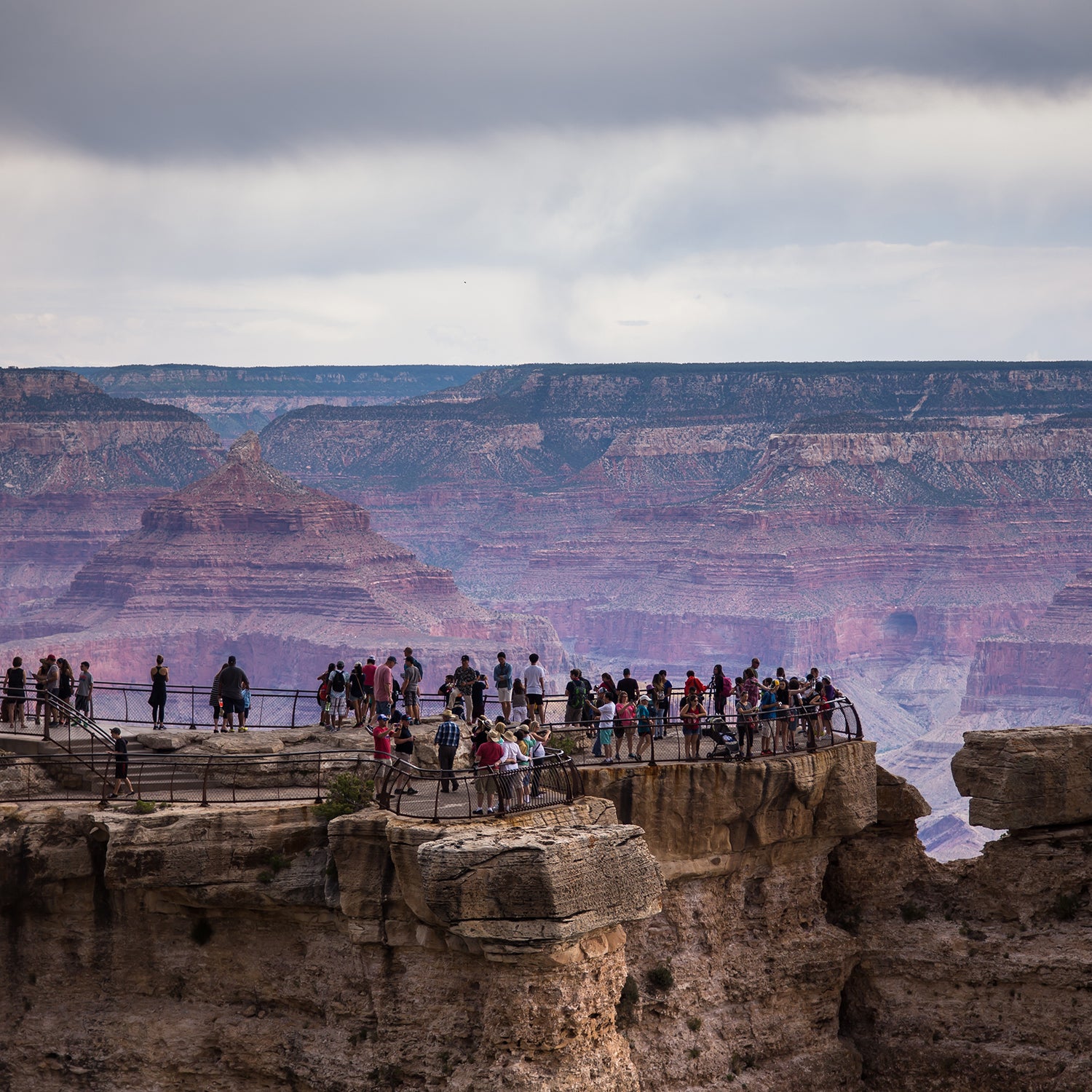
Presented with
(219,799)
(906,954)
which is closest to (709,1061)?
(906,954)

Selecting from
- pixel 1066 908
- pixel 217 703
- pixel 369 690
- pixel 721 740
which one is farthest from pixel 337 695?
pixel 1066 908

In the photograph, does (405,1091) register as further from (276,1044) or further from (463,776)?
(463,776)

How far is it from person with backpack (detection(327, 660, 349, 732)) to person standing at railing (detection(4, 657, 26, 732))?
5.93 meters

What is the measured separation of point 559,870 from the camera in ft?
93.3

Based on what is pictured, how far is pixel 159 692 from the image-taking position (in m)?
39.9

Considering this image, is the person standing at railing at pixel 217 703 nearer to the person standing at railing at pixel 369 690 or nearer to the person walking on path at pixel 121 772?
the person standing at railing at pixel 369 690

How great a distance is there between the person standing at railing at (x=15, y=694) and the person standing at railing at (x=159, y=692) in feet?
8.31

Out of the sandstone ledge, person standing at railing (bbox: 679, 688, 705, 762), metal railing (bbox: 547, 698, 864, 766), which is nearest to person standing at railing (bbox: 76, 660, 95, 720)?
metal railing (bbox: 547, 698, 864, 766)

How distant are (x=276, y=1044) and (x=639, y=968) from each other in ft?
23.7

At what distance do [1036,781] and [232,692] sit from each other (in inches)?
617

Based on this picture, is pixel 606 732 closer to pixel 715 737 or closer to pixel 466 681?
pixel 715 737

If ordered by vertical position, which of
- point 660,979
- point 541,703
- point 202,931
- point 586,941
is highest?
point 541,703

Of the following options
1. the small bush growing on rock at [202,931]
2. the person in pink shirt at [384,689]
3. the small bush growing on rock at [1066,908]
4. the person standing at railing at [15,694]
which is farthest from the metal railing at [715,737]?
the person standing at railing at [15,694]

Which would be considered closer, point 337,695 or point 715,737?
point 715,737
